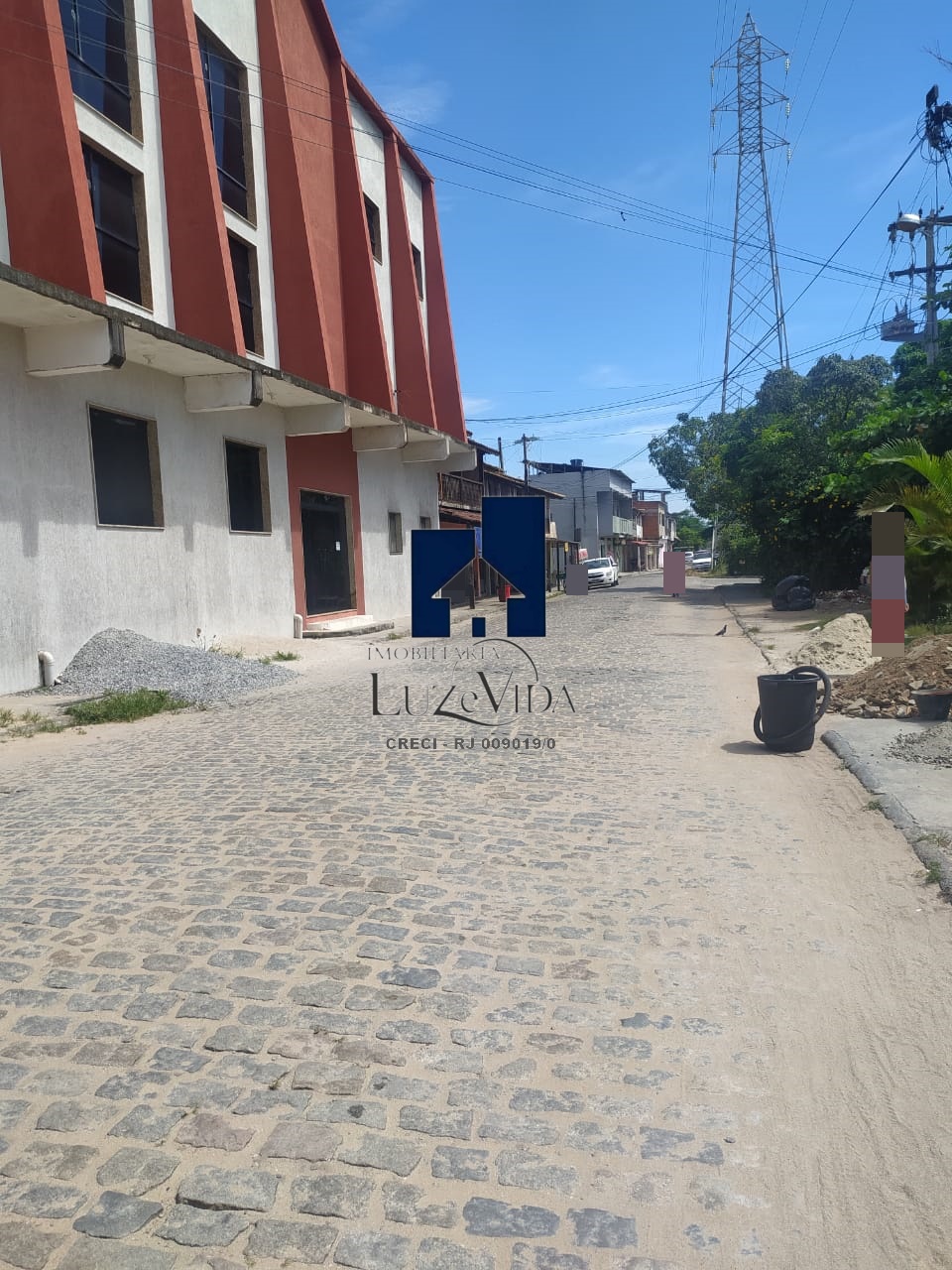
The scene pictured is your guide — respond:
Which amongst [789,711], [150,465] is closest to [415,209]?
[150,465]

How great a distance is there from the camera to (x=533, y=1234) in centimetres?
234

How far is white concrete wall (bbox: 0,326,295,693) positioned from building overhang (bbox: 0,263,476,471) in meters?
0.32

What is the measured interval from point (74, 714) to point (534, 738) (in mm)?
5369

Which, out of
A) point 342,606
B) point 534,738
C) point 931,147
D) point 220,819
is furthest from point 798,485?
point 220,819

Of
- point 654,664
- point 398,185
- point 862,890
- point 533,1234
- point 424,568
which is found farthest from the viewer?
point 398,185

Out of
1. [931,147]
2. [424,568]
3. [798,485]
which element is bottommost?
[424,568]

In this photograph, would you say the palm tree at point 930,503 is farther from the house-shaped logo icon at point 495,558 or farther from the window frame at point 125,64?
the window frame at point 125,64

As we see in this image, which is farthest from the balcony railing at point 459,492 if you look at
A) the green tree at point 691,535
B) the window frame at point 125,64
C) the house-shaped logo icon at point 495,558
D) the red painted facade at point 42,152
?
the green tree at point 691,535

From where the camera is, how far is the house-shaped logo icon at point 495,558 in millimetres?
15219

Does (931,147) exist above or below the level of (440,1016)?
above

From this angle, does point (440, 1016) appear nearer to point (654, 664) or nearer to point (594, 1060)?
point (594, 1060)

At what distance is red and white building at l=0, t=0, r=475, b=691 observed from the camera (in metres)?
11.4

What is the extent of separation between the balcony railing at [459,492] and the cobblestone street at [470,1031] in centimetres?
2425

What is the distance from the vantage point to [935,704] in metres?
8.77
